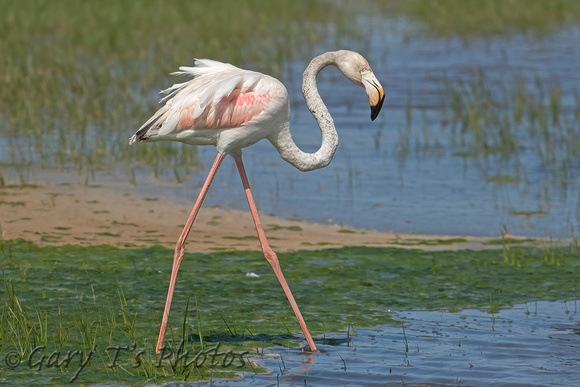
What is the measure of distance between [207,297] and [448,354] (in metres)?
2.00

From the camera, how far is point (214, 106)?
6.40 metres

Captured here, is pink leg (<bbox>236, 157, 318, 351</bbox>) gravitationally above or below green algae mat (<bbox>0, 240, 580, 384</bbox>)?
above

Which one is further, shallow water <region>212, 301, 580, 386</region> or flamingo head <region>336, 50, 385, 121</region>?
flamingo head <region>336, 50, 385, 121</region>

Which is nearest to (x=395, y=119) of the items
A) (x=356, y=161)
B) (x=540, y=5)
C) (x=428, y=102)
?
(x=428, y=102)

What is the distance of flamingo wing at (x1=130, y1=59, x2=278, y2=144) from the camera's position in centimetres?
641

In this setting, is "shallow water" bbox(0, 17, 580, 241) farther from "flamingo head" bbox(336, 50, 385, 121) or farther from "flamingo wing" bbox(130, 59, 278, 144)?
"flamingo wing" bbox(130, 59, 278, 144)

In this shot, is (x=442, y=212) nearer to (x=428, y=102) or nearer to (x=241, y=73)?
(x=241, y=73)

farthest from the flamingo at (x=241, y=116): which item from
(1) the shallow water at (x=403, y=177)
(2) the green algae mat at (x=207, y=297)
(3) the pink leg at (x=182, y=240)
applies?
(1) the shallow water at (x=403, y=177)

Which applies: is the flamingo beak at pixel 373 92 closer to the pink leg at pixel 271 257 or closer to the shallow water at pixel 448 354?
the pink leg at pixel 271 257

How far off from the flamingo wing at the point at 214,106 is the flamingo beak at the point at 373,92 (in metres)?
0.65

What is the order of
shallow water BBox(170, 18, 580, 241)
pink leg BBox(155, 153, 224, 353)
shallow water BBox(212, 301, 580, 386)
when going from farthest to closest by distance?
shallow water BBox(170, 18, 580, 241), pink leg BBox(155, 153, 224, 353), shallow water BBox(212, 301, 580, 386)

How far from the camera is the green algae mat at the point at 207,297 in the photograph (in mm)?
5832

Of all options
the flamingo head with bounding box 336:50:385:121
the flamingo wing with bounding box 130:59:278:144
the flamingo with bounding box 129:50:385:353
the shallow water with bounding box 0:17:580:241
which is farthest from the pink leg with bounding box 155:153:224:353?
the shallow water with bounding box 0:17:580:241

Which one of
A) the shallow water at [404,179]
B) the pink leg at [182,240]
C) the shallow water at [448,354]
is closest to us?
the shallow water at [448,354]
